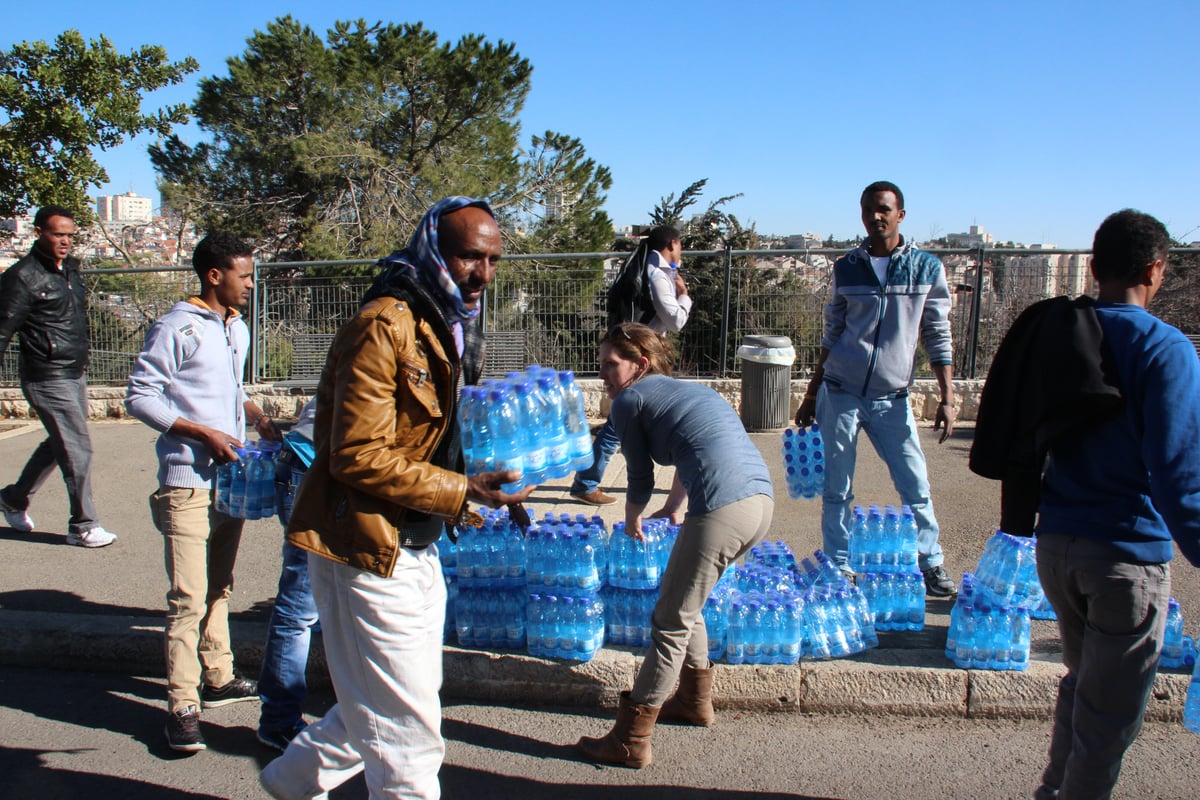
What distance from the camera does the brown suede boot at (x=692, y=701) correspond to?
13.1 ft

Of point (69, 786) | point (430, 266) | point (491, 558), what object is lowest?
point (69, 786)

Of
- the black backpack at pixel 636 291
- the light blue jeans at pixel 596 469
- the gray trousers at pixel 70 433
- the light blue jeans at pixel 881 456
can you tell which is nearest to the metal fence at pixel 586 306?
the black backpack at pixel 636 291

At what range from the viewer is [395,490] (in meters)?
2.48

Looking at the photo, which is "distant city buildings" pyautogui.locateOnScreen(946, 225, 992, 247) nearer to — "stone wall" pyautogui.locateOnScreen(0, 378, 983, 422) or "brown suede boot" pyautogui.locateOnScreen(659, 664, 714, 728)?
"stone wall" pyautogui.locateOnScreen(0, 378, 983, 422)

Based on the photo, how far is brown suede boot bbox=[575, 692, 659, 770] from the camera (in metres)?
3.65

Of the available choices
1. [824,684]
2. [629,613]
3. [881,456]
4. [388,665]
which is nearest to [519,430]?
[388,665]

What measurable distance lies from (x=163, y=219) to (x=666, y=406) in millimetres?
20290

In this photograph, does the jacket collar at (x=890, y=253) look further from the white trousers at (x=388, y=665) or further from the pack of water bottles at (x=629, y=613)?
the white trousers at (x=388, y=665)

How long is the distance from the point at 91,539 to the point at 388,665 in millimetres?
4912

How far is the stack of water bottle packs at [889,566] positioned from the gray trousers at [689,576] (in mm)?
1391

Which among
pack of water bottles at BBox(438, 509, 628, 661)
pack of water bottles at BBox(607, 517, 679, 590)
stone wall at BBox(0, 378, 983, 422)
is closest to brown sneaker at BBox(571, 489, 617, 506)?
pack of water bottles at BBox(438, 509, 628, 661)

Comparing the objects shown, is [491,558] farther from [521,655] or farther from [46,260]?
[46,260]

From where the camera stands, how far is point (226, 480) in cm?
396

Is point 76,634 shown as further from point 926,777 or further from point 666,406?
point 926,777
